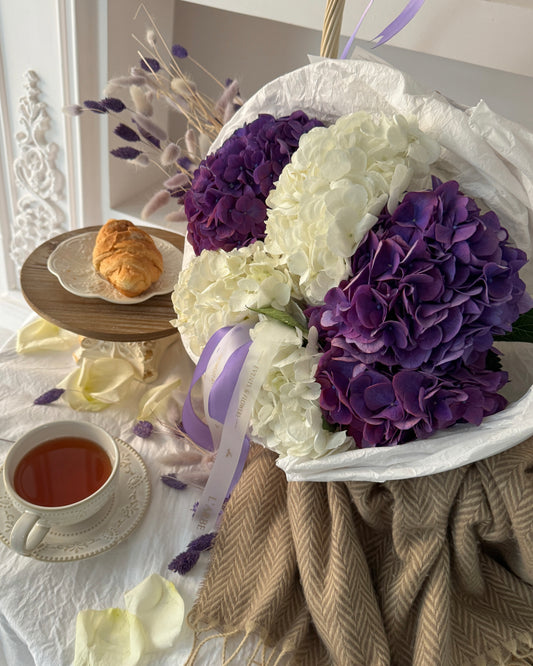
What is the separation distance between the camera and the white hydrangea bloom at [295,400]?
464mm

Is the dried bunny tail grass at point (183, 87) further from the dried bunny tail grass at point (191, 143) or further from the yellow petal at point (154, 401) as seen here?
the yellow petal at point (154, 401)

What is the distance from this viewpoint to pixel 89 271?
0.79 metres

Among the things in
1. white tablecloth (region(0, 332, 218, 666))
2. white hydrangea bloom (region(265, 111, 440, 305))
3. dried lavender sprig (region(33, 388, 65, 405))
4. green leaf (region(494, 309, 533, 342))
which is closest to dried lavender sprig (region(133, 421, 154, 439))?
white tablecloth (region(0, 332, 218, 666))

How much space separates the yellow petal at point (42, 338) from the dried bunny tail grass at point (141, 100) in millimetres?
330

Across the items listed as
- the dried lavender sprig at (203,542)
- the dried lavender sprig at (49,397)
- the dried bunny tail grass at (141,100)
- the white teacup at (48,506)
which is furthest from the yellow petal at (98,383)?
the dried bunny tail grass at (141,100)

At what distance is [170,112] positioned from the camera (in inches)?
46.4

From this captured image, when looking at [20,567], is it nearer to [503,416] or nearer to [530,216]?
[503,416]

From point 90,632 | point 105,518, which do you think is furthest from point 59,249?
point 90,632

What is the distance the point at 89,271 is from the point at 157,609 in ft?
1.50

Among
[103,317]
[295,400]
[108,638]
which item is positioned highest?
[295,400]

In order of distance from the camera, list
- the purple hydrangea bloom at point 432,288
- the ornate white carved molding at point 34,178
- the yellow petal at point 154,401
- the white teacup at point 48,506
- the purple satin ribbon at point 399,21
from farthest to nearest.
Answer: the ornate white carved molding at point 34,178 → the yellow petal at point 154,401 → the purple satin ribbon at point 399,21 → the white teacup at point 48,506 → the purple hydrangea bloom at point 432,288

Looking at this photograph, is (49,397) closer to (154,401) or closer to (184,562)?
(154,401)

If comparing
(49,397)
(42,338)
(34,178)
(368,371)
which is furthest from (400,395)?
(34,178)

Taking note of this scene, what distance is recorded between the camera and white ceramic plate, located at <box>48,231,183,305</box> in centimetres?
75
